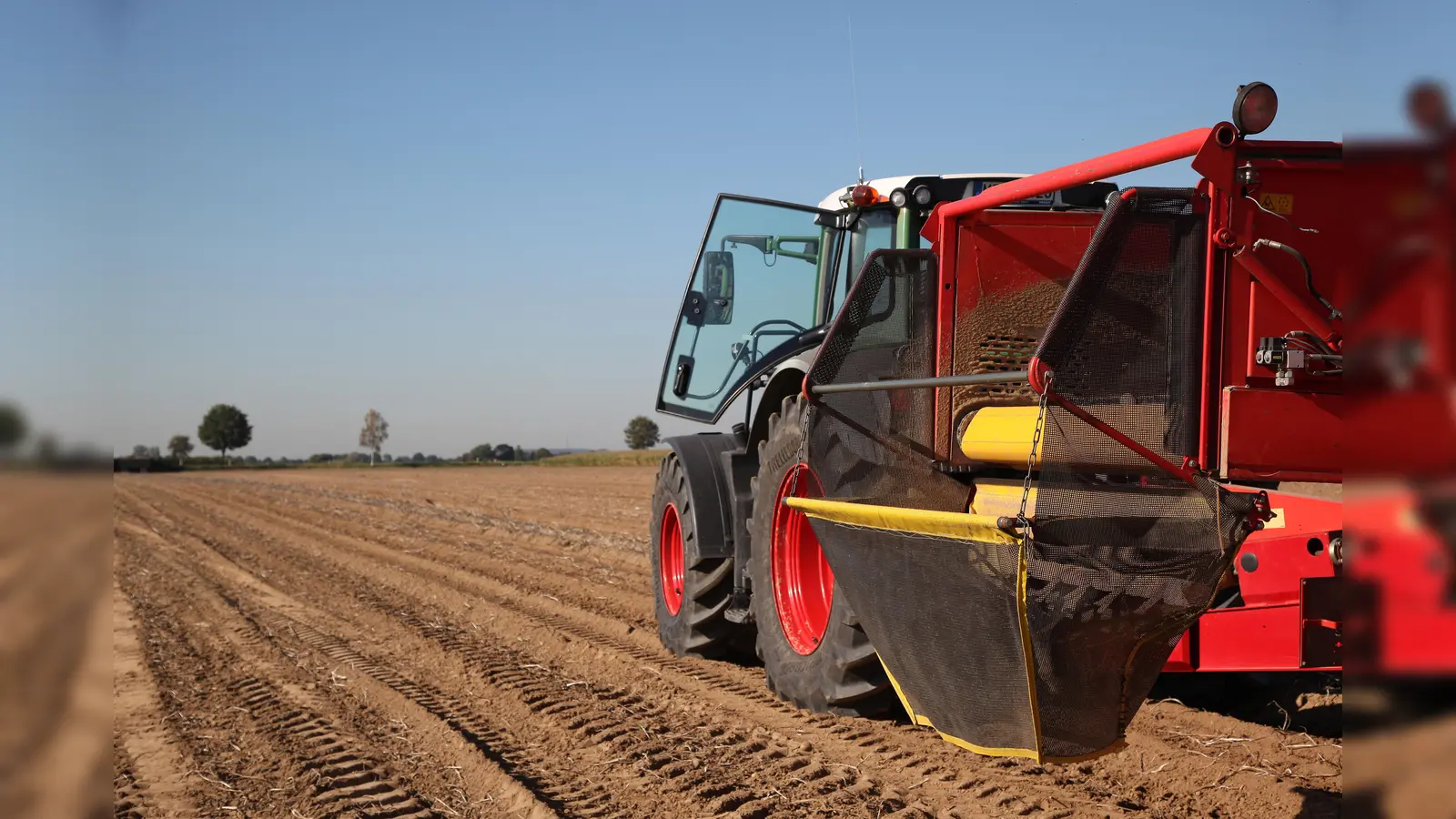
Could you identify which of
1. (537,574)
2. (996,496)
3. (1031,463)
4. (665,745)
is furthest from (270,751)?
(537,574)

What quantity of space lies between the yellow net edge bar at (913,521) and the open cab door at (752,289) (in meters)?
2.49

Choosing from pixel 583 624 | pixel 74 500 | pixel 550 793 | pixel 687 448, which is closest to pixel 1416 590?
pixel 74 500

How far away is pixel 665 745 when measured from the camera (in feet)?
14.8

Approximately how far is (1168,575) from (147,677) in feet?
17.9

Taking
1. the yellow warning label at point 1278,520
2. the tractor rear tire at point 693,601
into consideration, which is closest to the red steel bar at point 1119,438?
the yellow warning label at point 1278,520

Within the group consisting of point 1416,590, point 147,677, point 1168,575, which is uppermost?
point 1416,590

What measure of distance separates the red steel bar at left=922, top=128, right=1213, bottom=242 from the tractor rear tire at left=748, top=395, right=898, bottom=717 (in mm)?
1420

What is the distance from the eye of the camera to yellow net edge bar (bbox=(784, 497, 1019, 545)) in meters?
2.78

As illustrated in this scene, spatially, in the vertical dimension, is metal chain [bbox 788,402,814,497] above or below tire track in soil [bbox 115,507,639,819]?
above

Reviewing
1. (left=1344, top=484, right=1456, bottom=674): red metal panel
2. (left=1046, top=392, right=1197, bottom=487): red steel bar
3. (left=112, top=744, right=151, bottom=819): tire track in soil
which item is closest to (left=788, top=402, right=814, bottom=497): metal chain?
(left=1046, top=392, right=1197, bottom=487): red steel bar

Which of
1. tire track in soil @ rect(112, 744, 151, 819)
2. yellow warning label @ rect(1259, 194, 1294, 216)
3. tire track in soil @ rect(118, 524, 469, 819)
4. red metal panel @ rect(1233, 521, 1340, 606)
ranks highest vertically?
yellow warning label @ rect(1259, 194, 1294, 216)

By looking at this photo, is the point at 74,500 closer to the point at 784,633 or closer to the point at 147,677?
the point at 784,633

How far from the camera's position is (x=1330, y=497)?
370cm

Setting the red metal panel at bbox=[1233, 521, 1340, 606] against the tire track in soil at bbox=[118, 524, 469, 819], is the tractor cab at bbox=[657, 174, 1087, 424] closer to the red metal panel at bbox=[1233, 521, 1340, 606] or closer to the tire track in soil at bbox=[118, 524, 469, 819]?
the red metal panel at bbox=[1233, 521, 1340, 606]
